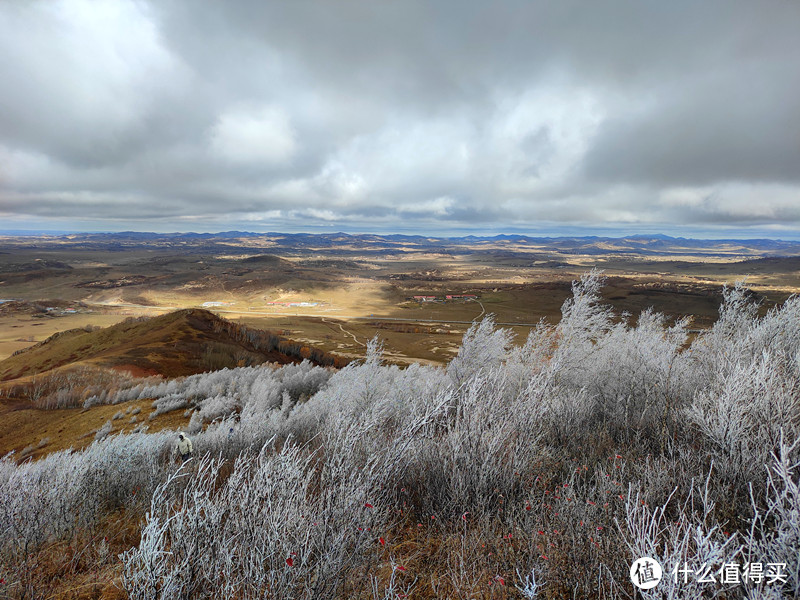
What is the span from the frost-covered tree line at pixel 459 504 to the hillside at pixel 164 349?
12.5 m

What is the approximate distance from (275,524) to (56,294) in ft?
340

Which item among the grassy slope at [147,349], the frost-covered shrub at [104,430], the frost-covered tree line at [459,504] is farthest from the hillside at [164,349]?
the frost-covered tree line at [459,504]

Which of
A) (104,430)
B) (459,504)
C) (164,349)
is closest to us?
(459,504)

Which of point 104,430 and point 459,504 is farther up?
point 459,504

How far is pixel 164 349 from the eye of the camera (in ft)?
62.7

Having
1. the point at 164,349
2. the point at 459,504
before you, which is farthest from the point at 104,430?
the point at 164,349

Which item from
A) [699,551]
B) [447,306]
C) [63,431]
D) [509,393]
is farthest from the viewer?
[447,306]

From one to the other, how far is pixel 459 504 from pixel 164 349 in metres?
20.3

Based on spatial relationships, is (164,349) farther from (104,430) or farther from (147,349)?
(104,430)

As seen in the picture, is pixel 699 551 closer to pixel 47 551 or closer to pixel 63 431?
pixel 47 551

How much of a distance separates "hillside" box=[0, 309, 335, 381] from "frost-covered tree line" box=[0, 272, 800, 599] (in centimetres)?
1245

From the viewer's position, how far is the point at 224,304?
7350cm

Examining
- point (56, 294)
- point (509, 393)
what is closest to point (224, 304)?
point (56, 294)

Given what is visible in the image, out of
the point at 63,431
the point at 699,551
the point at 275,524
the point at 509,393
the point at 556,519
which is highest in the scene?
the point at 699,551
